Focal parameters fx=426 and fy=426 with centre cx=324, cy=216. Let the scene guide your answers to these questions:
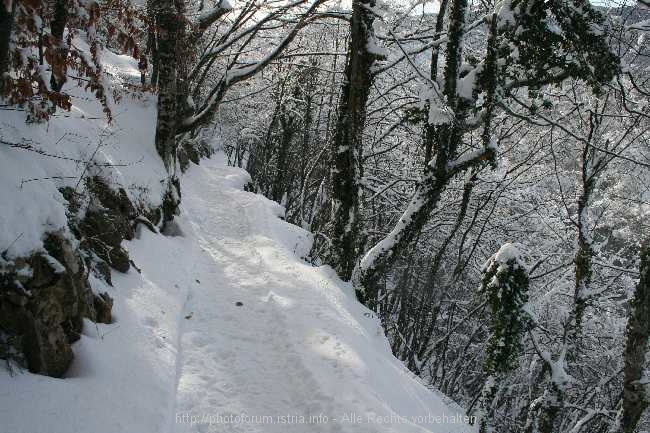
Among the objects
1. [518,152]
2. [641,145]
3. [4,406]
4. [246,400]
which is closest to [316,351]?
[246,400]

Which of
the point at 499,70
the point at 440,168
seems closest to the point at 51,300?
the point at 440,168

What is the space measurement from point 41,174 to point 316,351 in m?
3.40

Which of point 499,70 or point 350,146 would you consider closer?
point 499,70

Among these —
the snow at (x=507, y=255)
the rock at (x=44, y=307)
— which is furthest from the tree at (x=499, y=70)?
the rock at (x=44, y=307)

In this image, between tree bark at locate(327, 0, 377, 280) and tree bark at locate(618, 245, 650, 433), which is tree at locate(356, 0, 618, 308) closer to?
tree bark at locate(327, 0, 377, 280)

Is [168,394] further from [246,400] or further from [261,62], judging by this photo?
[261,62]

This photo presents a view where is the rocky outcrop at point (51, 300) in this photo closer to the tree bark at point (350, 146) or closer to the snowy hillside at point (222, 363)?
the snowy hillside at point (222, 363)

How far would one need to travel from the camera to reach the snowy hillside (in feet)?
10.2

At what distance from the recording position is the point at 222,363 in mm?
4828

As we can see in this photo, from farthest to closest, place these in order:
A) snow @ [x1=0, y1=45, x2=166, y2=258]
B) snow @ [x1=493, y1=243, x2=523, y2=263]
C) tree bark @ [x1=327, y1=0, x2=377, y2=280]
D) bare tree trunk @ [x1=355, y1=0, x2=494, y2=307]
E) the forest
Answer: tree bark @ [x1=327, y1=0, x2=377, y2=280]
snow @ [x1=493, y1=243, x2=523, y2=263]
bare tree trunk @ [x1=355, y1=0, x2=494, y2=307]
the forest
snow @ [x1=0, y1=45, x2=166, y2=258]

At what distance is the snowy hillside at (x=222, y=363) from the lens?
10.2 ft

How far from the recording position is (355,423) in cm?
393

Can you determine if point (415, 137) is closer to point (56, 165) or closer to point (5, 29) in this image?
point (56, 165)

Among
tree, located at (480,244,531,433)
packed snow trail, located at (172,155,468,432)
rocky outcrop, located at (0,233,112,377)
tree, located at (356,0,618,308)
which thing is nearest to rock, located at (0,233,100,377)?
rocky outcrop, located at (0,233,112,377)
